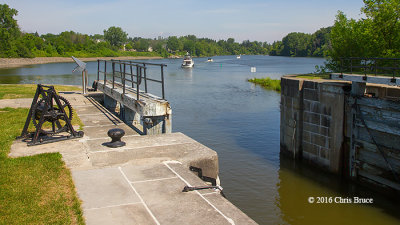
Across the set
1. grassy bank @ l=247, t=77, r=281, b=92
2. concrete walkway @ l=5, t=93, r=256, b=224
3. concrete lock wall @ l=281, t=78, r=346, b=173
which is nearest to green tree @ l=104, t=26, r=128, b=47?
grassy bank @ l=247, t=77, r=281, b=92

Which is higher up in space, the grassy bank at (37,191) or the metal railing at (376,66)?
the metal railing at (376,66)

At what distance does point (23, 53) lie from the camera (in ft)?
371

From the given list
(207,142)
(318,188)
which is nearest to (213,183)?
(318,188)

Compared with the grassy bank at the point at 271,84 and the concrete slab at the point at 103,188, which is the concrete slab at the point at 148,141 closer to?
the concrete slab at the point at 103,188

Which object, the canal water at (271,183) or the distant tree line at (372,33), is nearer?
the canal water at (271,183)

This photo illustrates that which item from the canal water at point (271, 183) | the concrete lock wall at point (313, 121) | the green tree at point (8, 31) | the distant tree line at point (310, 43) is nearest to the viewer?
the canal water at point (271, 183)

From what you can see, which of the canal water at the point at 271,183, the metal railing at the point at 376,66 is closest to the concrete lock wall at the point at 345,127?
the canal water at the point at 271,183

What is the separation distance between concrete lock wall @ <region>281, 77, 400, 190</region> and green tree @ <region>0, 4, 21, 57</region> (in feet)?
358

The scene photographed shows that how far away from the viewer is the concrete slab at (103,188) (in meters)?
6.23

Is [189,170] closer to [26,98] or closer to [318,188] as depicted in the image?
[318,188]

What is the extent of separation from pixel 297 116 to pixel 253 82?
122ft

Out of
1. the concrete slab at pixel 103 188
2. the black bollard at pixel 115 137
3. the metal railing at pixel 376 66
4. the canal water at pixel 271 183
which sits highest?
the metal railing at pixel 376 66

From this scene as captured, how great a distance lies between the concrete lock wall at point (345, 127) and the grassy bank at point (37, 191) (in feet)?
28.8

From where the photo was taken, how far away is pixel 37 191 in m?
6.58
